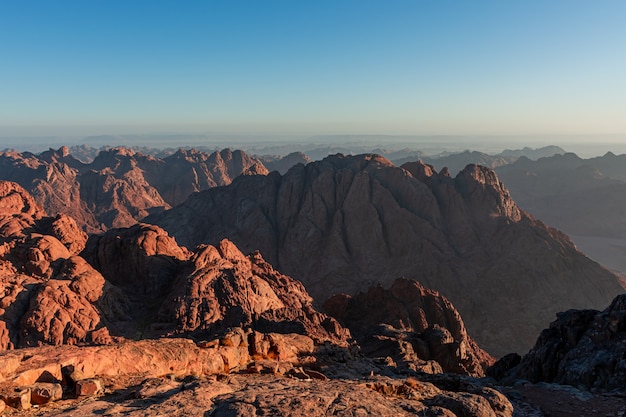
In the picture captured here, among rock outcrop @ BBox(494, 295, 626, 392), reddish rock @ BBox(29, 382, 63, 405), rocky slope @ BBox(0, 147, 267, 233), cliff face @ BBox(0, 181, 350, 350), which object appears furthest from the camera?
rocky slope @ BBox(0, 147, 267, 233)

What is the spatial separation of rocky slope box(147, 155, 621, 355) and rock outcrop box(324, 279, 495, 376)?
17837mm

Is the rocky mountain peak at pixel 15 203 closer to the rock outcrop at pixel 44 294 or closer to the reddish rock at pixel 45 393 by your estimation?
the rock outcrop at pixel 44 294

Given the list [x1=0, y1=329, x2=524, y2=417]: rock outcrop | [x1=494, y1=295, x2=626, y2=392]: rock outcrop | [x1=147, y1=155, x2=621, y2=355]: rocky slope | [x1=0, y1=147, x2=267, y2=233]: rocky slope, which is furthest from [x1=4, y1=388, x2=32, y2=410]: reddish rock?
[x1=0, y1=147, x2=267, y2=233]: rocky slope

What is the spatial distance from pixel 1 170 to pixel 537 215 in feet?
715

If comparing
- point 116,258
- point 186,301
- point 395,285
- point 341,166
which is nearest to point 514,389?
point 186,301

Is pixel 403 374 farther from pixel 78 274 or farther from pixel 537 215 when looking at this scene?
pixel 537 215

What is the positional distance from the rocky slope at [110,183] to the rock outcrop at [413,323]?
7880 centimetres

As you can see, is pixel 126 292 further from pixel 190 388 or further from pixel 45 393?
pixel 190 388

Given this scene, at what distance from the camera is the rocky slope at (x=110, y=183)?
128125 millimetres

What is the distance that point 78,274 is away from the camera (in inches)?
1427

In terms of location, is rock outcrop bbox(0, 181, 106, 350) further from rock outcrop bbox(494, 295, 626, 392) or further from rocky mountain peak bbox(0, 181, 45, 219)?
rock outcrop bbox(494, 295, 626, 392)

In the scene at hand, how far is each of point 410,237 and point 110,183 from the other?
106775 mm

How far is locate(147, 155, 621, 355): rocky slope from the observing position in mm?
74000

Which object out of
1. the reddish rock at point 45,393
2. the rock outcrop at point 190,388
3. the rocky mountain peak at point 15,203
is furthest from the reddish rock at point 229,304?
the rocky mountain peak at point 15,203
